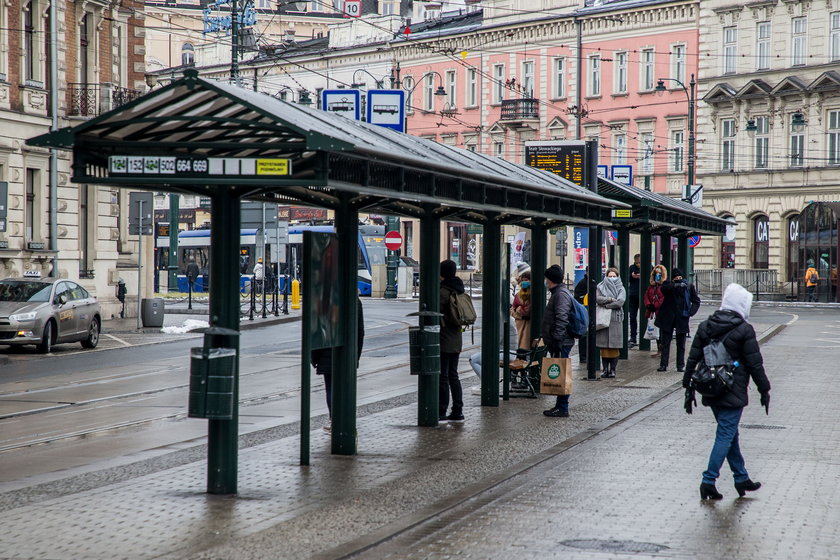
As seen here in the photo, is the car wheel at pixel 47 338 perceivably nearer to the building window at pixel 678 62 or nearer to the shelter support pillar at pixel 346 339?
the shelter support pillar at pixel 346 339

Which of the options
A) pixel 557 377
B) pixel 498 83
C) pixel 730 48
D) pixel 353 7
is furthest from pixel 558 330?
pixel 353 7

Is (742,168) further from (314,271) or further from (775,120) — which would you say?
(314,271)

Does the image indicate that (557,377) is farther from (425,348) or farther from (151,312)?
(151,312)

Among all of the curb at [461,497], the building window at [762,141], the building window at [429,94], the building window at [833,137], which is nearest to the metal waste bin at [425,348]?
the curb at [461,497]

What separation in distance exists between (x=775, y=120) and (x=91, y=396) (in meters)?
46.6

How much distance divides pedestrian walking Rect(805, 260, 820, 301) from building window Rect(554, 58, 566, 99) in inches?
685

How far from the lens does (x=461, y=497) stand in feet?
31.8

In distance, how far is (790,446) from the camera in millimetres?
12789

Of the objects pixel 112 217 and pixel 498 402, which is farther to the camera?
pixel 112 217

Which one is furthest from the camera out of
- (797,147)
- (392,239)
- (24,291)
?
(797,147)

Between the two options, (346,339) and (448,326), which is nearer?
(346,339)

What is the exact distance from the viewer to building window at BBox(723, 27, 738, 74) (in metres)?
60.5

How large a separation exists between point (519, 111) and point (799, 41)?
15.8 m

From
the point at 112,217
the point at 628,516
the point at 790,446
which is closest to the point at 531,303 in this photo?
the point at 790,446
